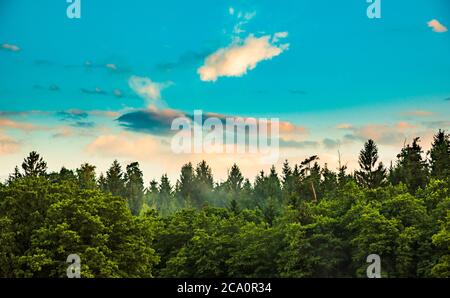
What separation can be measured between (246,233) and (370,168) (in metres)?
20.5

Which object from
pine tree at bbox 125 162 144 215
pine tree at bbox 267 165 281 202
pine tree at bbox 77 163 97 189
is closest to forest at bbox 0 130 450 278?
pine tree at bbox 77 163 97 189

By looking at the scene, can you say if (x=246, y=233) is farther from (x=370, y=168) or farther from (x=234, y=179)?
(x=234, y=179)

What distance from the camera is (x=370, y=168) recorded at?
236ft

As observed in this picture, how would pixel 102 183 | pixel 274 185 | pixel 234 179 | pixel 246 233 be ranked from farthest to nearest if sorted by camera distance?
pixel 234 179
pixel 274 185
pixel 102 183
pixel 246 233

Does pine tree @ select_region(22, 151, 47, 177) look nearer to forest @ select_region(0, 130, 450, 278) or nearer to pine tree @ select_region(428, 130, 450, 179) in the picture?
forest @ select_region(0, 130, 450, 278)

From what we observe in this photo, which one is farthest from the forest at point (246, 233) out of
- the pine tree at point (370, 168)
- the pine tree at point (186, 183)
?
the pine tree at point (186, 183)

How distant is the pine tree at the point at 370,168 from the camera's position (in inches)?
2783

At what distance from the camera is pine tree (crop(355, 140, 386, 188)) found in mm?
70688

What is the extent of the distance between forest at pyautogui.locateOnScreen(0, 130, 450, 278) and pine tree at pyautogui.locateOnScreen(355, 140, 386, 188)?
0.12 meters

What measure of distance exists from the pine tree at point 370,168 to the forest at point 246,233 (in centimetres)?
12

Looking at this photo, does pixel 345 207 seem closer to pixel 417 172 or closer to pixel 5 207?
pixel 417 172

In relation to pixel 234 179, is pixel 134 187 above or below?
below

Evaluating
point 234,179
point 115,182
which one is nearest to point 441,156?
point 115,182
